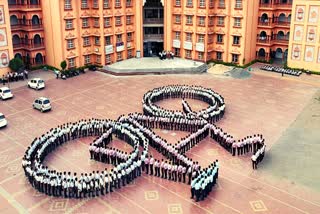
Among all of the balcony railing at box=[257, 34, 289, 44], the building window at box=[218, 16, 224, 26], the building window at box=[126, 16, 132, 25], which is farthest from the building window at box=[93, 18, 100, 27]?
the balcony railing at box=[257, 34, 289, 44]

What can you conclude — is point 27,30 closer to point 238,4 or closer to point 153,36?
point 153,36

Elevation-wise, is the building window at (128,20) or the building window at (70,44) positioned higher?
the building window at (128,20)

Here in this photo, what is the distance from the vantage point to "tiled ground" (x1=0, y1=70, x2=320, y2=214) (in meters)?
22.0

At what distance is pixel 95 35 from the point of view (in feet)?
167

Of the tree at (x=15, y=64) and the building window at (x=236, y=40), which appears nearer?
the tree at (x=15, y=64)

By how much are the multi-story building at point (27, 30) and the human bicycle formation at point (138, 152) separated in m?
21.0

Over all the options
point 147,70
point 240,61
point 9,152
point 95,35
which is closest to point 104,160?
point 9,152

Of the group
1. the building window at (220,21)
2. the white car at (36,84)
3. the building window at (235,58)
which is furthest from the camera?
the building window at (235,58)

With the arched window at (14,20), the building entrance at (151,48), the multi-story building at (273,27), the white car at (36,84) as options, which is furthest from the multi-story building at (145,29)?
the white car at (36,84)

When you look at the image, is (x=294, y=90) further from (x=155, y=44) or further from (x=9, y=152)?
(x=9, y=152)

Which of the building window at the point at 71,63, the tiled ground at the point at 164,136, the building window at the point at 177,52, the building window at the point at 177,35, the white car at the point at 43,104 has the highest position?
the building window at the point at 177,35

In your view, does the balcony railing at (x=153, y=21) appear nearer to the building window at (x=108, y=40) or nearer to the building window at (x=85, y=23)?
the building window at (x=108, y=40)

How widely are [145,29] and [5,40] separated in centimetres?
2094

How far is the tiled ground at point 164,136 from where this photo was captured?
72.1ft
